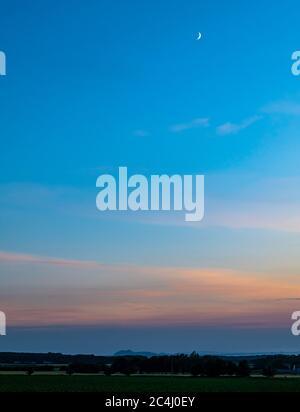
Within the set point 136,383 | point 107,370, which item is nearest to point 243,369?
point 107,370

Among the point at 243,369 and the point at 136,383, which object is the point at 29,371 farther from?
the point at 243,369

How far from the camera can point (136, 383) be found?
748 inches

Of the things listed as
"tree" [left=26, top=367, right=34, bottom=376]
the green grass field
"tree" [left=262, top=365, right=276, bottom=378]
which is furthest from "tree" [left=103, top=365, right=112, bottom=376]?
"tree" [left=262, top=365, right=276, bottom=378]

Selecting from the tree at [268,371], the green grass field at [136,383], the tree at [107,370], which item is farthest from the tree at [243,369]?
the tree at [107,370]

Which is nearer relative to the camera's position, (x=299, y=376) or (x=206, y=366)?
(x=299, y=376)

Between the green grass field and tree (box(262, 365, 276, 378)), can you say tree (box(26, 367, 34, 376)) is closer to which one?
the green grass field

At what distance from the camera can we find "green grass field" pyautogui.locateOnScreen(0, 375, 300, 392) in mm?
18750

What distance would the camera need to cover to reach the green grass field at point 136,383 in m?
18.8
